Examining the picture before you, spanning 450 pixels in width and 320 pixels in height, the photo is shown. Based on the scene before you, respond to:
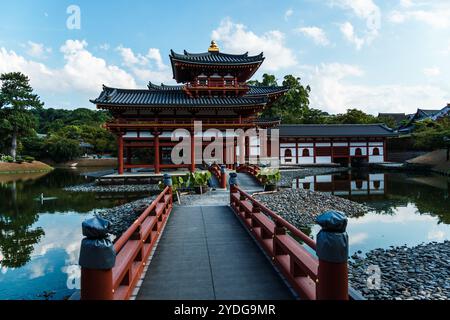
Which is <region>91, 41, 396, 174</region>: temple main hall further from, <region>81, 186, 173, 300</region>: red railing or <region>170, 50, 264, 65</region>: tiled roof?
<region>81, 186, 173, 300</region>: red railing

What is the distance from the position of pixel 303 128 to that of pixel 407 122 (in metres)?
36.4

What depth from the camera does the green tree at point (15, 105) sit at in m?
42.8

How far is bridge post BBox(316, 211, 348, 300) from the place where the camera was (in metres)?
3.60

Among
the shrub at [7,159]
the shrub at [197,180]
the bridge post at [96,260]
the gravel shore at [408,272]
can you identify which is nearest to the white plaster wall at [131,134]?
the shrub at [197,180]

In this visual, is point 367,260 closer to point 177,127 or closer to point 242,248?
A: point 242,248

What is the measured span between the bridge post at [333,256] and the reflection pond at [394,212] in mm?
7265

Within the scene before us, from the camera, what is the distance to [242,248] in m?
6.94

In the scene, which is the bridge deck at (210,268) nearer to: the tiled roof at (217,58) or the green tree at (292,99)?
the tiled roof at (217,58)

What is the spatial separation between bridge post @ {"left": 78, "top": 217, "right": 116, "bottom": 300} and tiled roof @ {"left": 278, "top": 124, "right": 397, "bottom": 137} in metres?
37.8

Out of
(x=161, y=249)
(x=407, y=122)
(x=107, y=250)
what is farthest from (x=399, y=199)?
(x=407, y=122)

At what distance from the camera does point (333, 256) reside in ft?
11.9

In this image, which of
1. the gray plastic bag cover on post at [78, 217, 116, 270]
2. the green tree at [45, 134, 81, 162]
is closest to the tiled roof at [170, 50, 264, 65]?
the gray plastic bag cover on post at [78, 217, 116, 270]

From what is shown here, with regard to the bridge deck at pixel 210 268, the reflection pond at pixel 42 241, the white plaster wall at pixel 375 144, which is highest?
the white plaster wall at pixel 375 144

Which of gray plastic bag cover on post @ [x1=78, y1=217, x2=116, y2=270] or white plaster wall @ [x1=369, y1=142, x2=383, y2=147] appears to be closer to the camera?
gray plastic bag cover on post @ [x1=78, y1=217, x2=116, y2=270]
